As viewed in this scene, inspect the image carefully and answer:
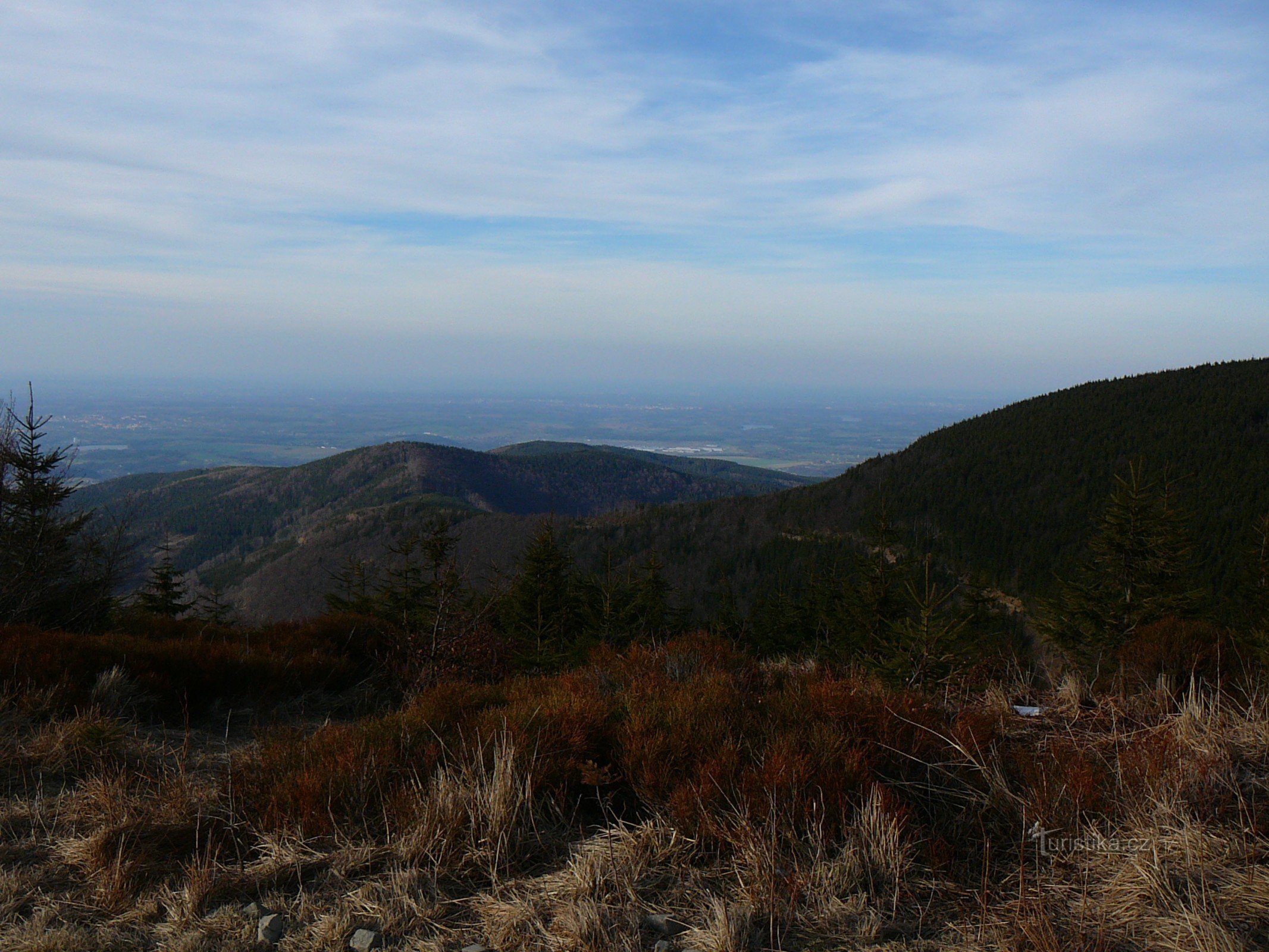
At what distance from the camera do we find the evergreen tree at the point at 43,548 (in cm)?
985

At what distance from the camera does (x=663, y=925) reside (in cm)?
266

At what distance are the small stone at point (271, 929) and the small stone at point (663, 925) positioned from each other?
58.4 inches

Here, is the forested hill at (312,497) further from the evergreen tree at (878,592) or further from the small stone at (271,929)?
the small stone at (271,929)

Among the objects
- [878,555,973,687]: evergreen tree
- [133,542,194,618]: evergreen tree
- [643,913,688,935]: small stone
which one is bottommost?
[133,542,194,618]: evergreen tree

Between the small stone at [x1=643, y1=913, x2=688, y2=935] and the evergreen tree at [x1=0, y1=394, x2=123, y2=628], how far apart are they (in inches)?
404

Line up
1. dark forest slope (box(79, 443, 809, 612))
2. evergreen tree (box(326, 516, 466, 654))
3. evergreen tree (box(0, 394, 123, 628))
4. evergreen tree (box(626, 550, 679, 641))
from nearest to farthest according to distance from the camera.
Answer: evergreen tree (box(326, 516, 466, 654)) < evergreen tree (box(0, 394, 123, 628)) < evergreen tree (box(626, 550, 679, 641)) < dark forest slope (box(79, 443, 809, 612))

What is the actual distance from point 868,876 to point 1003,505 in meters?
103

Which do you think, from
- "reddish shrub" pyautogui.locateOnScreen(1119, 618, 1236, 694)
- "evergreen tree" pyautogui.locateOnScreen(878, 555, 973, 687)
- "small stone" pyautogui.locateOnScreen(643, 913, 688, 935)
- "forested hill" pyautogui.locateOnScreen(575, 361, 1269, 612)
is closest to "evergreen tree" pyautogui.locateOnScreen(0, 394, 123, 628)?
"small stone" pyautogui.locateOnScreen(643, 913, 688, 935)

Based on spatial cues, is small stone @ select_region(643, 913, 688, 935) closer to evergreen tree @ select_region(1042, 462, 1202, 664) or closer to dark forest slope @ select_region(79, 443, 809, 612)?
evergreen tree @ select_region(1042, 462, 1202, 664)

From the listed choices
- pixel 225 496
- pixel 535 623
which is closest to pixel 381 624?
pixel 535 623

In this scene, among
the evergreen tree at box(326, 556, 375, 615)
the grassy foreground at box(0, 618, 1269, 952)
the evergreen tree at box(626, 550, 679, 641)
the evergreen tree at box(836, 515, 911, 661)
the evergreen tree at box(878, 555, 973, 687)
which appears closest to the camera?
the grassy foreground at box(0, 618, 1269, 952)

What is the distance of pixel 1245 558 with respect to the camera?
24156 millimetres

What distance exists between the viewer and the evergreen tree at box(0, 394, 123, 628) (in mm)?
9852

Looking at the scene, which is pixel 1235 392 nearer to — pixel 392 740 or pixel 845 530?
pixel 845 530
